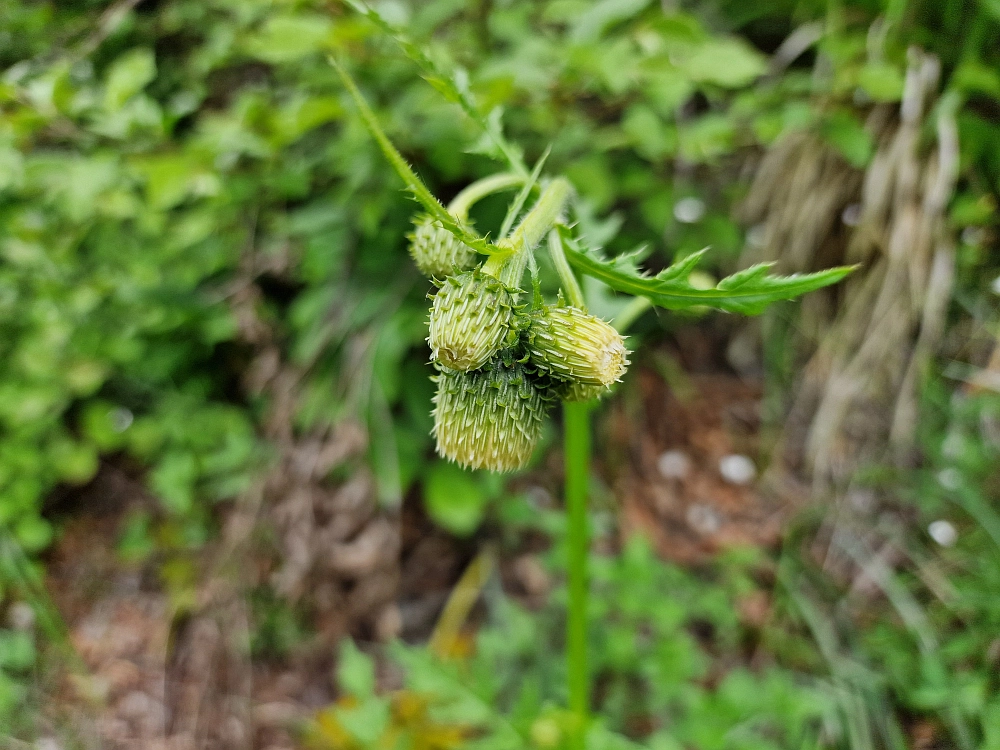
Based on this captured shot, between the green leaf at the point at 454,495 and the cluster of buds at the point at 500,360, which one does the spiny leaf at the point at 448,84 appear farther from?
the green leaf at the point at 454,495

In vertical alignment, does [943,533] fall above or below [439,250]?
below

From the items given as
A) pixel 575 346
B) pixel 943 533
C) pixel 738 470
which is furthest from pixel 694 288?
pixel 738 470

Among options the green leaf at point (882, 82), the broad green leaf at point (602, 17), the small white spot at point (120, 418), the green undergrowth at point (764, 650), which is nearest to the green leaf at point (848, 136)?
the green leaf at point (882, 82)

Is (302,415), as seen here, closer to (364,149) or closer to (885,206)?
(364,149)

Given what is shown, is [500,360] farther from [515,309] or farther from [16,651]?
[16,651]

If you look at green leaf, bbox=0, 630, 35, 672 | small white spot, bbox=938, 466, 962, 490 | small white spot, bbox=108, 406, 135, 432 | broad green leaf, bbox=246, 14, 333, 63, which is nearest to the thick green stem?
broad green leaf, bbox=246, 14, 333, 63

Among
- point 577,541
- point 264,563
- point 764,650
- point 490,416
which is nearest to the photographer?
point 490,416
